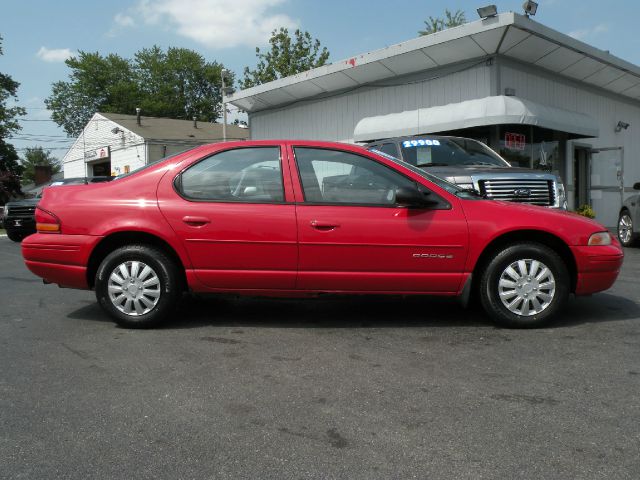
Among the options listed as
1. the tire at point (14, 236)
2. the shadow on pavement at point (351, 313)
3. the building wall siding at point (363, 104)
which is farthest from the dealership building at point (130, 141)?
the shadow on pavement at point (351, 313)

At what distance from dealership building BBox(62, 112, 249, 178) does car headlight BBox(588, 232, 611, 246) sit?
98.7 feet

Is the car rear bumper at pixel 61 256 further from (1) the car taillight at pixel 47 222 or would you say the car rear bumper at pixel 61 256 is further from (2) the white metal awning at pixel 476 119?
(2) the white metal awning at pixel 476 119

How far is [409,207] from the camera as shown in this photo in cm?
462

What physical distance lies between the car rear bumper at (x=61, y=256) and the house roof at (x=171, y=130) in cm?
3107

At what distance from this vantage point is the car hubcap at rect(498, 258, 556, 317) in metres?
4.66

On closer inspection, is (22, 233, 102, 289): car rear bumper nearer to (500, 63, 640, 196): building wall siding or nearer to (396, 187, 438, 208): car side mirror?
(396, 187, 438, 208): car side mirror

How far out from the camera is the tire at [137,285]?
470 cm

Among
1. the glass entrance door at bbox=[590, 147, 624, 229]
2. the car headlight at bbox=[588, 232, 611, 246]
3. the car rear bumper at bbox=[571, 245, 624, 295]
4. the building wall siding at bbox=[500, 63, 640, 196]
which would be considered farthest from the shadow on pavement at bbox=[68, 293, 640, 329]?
the glass entrance door at bbox=[590, 147, 624, 229]

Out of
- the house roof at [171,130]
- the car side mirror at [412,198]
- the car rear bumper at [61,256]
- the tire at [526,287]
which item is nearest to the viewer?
the car side mirror at [412,198]

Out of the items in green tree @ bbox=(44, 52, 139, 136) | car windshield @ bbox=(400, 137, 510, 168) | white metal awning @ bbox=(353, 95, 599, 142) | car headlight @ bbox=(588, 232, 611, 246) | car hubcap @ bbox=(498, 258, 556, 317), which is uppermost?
green tree @ bbox=(44, 52, 139, 136)

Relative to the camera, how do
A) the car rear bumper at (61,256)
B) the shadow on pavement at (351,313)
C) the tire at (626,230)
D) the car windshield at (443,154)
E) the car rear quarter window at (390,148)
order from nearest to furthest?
the car rear bumper at (61,256) < the shadow on pavement at (351,313) < the car windshield at (443,154) < the car rear quarter window at (390,148) < the tire at (626,230)

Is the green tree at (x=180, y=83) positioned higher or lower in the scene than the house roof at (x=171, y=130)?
higher

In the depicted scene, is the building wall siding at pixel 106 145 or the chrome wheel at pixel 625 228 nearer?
the chrome wheel at pixel 625 228

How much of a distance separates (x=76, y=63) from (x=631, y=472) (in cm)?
6928
